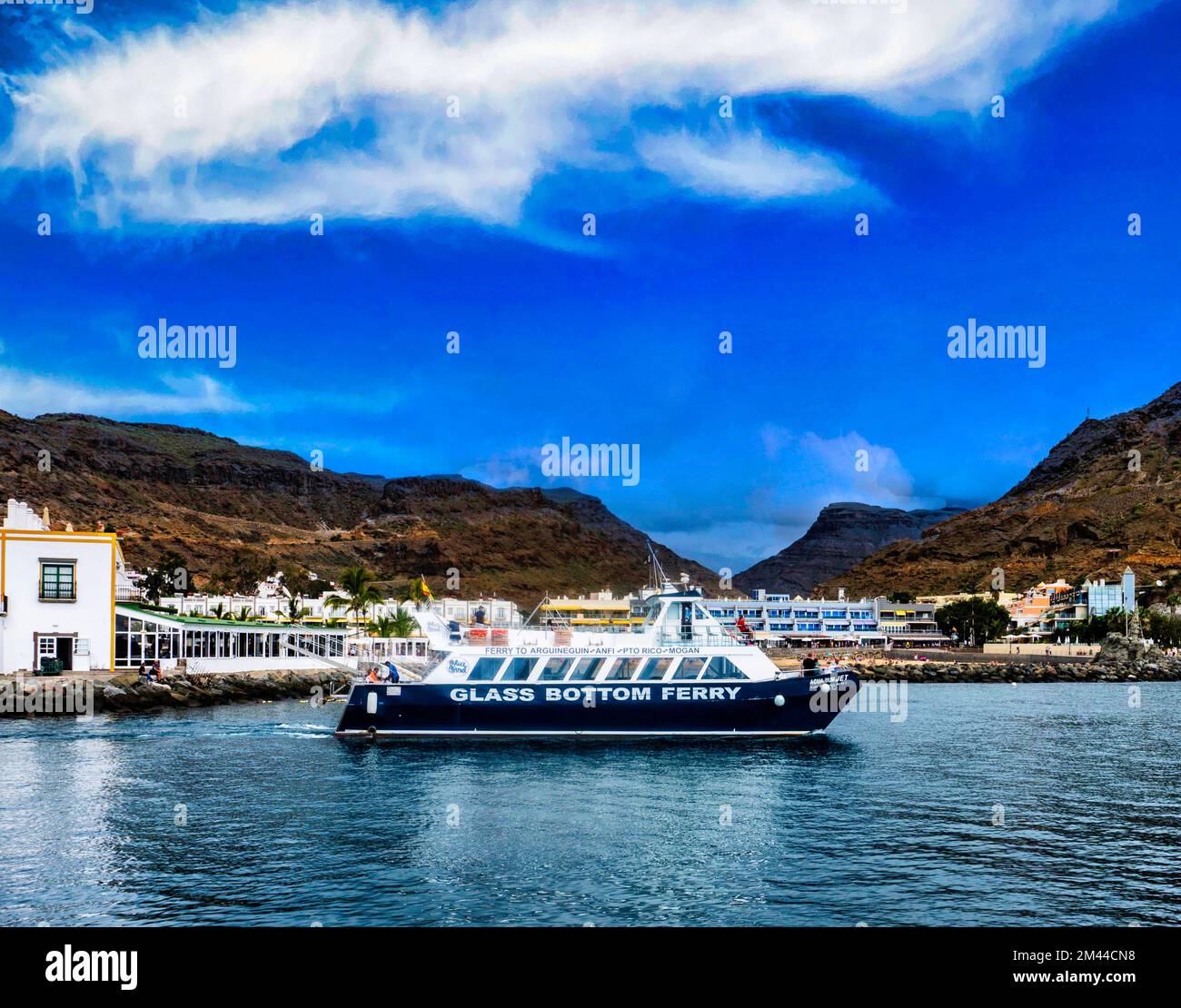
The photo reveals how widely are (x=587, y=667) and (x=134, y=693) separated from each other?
85.7 ft

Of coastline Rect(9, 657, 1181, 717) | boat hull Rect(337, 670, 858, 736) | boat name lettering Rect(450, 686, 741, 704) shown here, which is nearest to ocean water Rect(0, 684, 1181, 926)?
boat hull Rect(337, 670, 858, 736)

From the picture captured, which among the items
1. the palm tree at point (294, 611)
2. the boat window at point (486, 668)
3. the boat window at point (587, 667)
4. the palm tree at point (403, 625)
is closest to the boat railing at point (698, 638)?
the boat window at point (587, 667)

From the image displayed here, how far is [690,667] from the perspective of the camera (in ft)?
148

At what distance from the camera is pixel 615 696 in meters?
44.8

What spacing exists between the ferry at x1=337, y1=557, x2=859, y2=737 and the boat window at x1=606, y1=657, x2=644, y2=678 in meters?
0.04

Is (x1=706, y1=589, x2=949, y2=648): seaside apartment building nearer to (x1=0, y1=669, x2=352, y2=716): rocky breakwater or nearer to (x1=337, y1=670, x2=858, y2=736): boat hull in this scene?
(x1=0, y1=669, x2=352, y2=716): rocky breakwater

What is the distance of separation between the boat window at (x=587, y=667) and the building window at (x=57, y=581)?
3248 cm

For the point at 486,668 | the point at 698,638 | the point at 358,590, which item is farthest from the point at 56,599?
the point at 358,590

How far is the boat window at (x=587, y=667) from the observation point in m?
45.2

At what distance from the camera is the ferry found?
44.7 m

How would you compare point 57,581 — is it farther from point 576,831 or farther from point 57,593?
point 576,831
